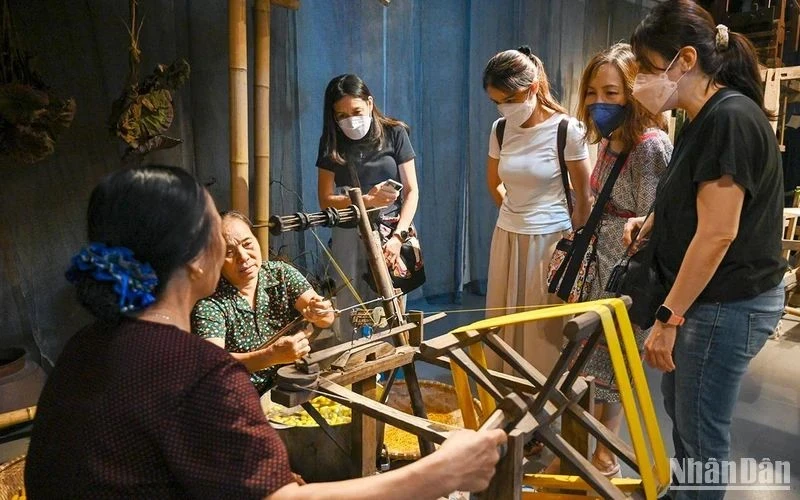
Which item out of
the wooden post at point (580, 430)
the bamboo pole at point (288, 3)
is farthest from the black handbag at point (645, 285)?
the bamboo pole at point (288, 3)

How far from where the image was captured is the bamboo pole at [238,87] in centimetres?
251

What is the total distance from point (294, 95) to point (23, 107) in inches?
56.8

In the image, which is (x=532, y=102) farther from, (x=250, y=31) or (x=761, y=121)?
(x=250, y=31)

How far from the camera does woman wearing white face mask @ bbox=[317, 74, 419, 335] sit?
2.64 meters

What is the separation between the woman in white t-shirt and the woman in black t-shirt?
73cm

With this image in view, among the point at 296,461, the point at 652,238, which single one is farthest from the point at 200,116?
the point at 652,238

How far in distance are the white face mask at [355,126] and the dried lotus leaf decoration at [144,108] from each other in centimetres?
75

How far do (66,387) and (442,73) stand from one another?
3807 mm

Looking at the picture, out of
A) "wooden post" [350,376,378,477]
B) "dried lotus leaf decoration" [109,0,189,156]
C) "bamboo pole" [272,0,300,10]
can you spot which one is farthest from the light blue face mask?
"dried lotus leaf decoration" [109,0,189,156]

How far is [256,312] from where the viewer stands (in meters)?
2.02

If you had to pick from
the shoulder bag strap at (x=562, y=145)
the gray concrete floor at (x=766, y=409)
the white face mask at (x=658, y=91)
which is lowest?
the gray concrete floor at (x=766, y=409)

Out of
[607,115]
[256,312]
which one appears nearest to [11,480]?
[256,312]

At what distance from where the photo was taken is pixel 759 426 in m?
2.85

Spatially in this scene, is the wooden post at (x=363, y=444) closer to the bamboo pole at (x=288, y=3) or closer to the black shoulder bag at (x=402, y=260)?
the black shoulder bag at (x=402, y=260)
